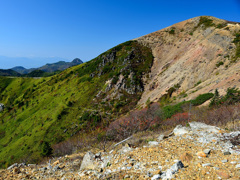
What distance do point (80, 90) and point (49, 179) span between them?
4905 centimetres

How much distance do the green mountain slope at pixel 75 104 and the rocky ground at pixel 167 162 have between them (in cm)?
2848

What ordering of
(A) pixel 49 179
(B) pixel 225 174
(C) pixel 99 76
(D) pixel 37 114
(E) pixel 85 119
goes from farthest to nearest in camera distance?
(C) pixel 99 76 < (D) pixel 37 114 < (E) pixel 85 119 < (A) pixel 49 179 < (B) pixel 225 174

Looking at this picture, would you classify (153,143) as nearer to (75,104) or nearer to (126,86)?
(126,86)

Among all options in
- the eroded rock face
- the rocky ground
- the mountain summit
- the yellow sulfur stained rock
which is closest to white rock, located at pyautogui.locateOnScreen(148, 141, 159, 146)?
the rocky ground

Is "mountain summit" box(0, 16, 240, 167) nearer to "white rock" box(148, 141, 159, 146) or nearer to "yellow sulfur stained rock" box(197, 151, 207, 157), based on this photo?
"white rock" box(148, 141, 159, 146)

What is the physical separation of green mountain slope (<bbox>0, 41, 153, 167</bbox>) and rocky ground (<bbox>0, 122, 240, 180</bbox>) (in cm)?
2848

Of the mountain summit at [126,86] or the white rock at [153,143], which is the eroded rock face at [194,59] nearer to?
the mountain summit at [126,86]

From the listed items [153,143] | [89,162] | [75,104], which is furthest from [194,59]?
[89,162]

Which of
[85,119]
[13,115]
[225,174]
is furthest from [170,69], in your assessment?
[13,115]

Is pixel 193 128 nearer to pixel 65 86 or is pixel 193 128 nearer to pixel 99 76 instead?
pixel 99 76

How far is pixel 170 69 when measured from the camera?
45.6m

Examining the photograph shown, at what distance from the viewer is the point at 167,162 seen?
6492 mm

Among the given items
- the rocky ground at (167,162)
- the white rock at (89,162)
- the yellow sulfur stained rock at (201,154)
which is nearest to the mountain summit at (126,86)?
the rocky ground at (167,162)

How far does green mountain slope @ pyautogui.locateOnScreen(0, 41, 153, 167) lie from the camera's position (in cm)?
4169
